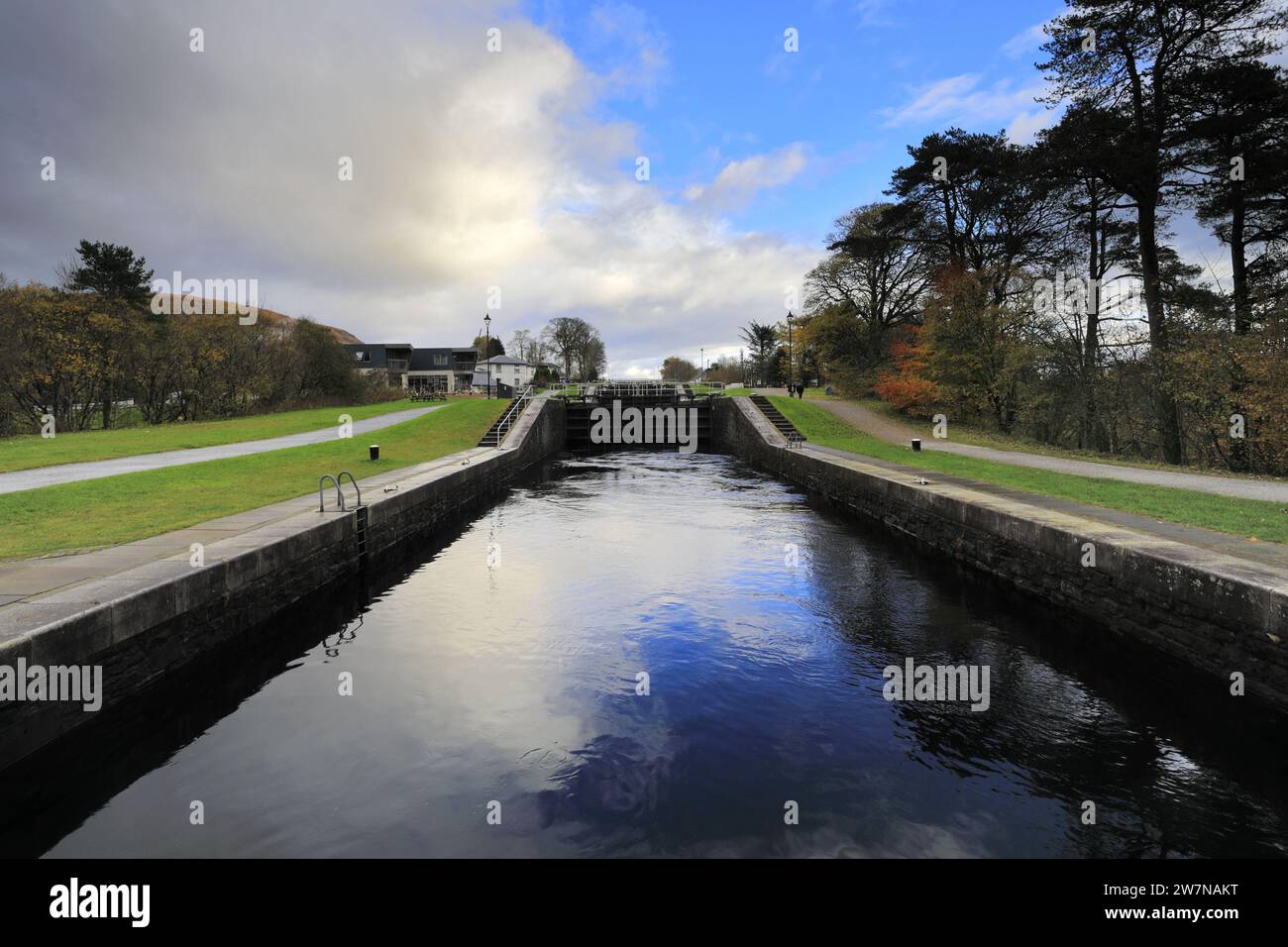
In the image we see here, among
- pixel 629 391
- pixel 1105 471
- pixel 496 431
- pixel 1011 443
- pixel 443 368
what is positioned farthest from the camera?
pixel 443 368

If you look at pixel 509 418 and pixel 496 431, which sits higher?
pixel 509 418

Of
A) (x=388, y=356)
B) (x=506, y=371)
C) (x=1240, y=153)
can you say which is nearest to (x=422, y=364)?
(x=388, y=356)

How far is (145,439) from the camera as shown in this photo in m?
23.5

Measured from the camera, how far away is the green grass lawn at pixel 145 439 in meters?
18.0

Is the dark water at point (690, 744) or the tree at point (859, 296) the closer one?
the dark water at point (690, 744)

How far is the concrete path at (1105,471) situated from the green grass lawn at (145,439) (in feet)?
79.8

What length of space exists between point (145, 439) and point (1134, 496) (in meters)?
29.3

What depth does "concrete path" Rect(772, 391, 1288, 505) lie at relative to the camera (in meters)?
12.0

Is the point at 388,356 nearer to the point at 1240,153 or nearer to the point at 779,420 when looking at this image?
the point at 779,420

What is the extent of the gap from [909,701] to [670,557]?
6057 mm

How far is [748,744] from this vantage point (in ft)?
18.4

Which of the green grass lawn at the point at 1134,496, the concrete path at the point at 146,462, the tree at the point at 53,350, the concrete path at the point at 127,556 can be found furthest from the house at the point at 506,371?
the concrete path at the point at 127,556
